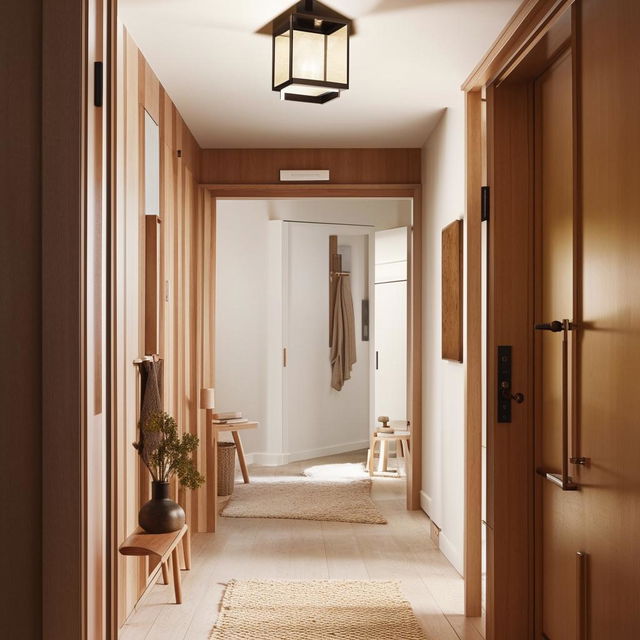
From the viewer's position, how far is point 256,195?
17.3 ft

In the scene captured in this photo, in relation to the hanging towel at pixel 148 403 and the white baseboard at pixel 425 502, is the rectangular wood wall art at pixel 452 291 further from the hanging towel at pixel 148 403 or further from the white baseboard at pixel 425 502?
the hanging towel at pixel 148 403

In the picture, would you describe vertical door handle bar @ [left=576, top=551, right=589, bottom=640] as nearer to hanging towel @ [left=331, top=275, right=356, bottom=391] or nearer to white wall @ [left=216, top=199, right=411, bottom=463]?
white wall @ [left=216, top=199, right=411, bottom=463]

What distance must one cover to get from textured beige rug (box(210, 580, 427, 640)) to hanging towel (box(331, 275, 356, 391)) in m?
4.12

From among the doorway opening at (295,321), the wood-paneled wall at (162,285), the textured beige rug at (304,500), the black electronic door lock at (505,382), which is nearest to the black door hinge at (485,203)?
the black electronic door lock at (505,382)

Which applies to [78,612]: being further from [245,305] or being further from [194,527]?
[245,305]

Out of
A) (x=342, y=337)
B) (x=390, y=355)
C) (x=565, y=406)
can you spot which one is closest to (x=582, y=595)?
(x=565, y=406)

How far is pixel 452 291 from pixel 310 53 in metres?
1.67

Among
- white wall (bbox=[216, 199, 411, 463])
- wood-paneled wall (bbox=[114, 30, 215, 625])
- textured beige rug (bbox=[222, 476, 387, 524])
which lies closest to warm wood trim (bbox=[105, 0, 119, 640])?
wood-paneled wall (bbox=[114, 30, 215, 625])

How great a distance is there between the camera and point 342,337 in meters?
7.87

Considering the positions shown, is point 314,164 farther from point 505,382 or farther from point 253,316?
point 505,382

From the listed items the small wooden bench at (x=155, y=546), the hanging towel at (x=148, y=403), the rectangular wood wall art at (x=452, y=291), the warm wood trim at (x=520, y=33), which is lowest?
the small wooden bench at (x=155, y=546)

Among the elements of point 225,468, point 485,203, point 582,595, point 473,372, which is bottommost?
point 225,468

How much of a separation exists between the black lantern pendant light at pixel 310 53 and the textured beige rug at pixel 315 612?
215 cm

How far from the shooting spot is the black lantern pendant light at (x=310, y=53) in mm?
2916
